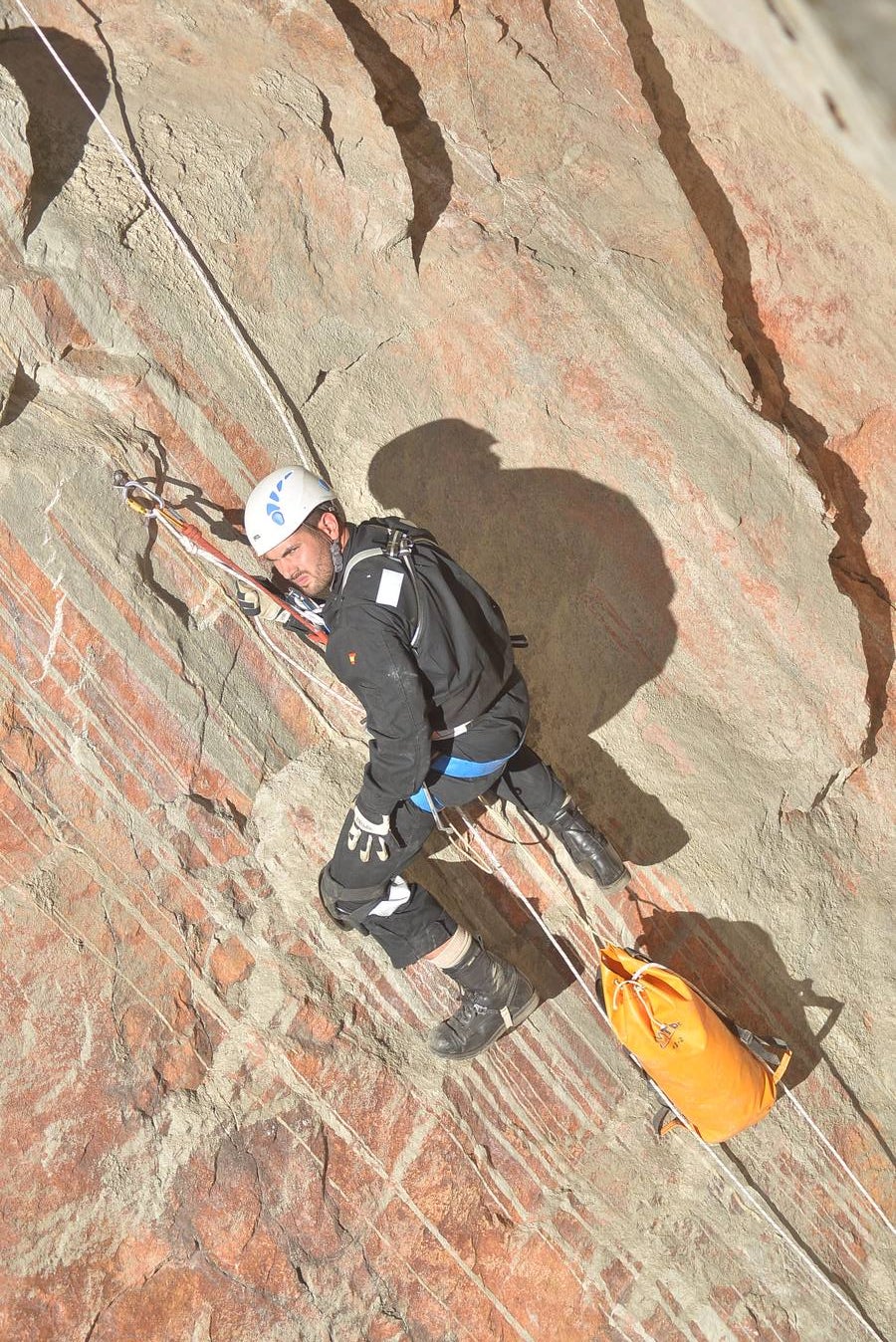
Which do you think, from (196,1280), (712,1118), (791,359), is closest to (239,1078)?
(196,1280)

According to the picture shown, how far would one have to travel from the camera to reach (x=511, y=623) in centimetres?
693

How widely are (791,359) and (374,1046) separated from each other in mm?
5385

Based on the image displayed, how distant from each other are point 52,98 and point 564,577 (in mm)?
4065

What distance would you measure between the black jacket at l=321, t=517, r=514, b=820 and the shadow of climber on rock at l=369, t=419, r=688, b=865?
1558mm

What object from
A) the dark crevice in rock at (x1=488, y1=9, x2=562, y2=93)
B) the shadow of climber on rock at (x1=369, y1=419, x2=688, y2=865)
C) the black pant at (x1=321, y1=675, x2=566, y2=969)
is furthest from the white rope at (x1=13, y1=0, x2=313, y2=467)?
the dark crevice in rock at (x1=488, y1=9, x2=562, y2=93)

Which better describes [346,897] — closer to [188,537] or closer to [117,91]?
[188,537]

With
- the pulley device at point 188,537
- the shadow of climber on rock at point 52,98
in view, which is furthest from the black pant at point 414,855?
the shadow of climber on rock at point 52,98

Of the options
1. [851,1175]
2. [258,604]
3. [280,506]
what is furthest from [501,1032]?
[280,506]

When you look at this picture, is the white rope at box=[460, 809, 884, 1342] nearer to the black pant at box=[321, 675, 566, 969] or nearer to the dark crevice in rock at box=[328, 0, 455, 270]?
the black pant at box=[321, 675, 566, 969]

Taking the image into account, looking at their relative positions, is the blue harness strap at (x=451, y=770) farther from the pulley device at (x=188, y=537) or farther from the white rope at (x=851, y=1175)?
the white rope at (x=851, y=1175)

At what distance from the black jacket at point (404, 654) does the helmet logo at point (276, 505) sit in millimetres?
351

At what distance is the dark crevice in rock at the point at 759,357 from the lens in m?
7.55

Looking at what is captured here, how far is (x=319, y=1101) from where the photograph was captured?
5.81 meters

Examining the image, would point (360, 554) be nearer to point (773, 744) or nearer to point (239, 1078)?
point (239, 1078)
